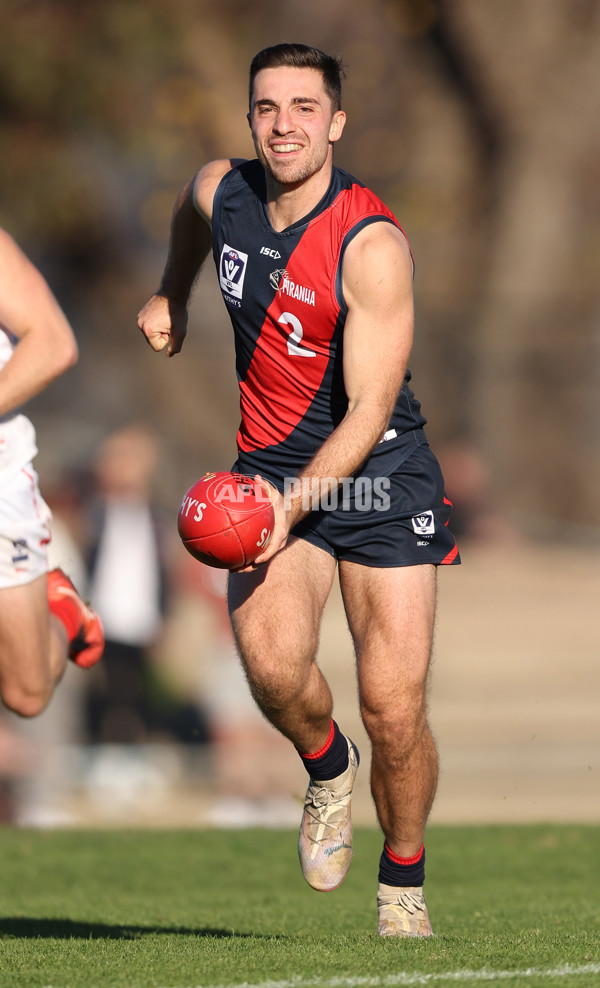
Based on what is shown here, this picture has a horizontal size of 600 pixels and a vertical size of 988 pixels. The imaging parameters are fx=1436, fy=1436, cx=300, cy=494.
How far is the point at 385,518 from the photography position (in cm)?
519

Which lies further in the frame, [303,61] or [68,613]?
[68,613]

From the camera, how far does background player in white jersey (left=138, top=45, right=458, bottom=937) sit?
485 cm

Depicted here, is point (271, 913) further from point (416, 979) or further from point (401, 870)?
point (416, 979)

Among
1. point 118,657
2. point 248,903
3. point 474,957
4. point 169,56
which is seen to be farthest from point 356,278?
point 169,56

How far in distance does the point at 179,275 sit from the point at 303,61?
109 centimetres

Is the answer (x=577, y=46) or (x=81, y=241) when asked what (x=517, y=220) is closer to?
(x=577, y=46)

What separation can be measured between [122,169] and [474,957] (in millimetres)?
16040

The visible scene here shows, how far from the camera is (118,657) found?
34.8 ft

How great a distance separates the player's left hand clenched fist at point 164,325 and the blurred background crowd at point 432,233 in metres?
8.98

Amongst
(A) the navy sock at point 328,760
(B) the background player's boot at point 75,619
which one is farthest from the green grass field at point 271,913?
(B) the background player's boot at point 75,619

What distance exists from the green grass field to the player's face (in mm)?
2634

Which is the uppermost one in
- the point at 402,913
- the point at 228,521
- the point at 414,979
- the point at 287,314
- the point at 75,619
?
the point at 287,314

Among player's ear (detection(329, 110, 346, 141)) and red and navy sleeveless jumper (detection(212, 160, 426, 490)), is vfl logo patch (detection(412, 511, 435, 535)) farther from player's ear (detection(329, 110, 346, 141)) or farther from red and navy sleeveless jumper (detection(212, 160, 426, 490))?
player's ear (detection(329, 110, 346, 141))

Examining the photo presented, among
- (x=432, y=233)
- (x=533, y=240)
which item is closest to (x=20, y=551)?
(x=533, y=240)
